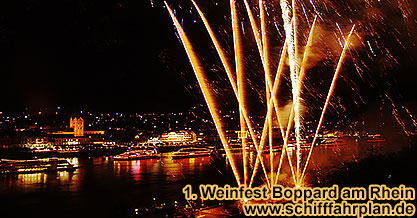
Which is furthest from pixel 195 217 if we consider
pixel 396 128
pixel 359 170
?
pixel 396 128

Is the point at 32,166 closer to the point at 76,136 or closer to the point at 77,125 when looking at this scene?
the point at 76,136

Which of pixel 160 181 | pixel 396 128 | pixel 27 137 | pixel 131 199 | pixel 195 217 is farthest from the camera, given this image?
pixel 27 137

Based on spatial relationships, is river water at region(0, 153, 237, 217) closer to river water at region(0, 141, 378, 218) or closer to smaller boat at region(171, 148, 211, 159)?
river water at region(0, 141, 378, 218)

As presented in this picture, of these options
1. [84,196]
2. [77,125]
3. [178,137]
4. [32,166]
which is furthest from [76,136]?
[84,196]

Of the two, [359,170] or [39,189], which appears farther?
[39,189]

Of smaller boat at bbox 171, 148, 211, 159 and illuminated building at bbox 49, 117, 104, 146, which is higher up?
illuminated building at bbox 49, 117, 104, 146

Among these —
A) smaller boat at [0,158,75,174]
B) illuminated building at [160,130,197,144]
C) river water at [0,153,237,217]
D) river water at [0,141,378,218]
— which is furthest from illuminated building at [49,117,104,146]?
river water at [0,141,378,218]

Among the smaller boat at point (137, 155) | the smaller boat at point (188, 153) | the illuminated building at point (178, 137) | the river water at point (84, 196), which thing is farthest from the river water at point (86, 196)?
the illuminated building at point (178, 137)

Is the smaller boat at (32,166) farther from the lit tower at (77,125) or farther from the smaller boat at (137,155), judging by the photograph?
the lit tower at (77,125)

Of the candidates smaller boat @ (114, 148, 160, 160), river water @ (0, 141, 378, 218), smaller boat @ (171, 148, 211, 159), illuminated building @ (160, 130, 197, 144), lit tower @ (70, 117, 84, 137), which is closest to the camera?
river water @ (0, 141, 378, 218)

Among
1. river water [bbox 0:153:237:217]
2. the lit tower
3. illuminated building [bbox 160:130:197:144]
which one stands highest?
the lit tower

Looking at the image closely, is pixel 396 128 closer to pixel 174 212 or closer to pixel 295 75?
pixel 295 75
